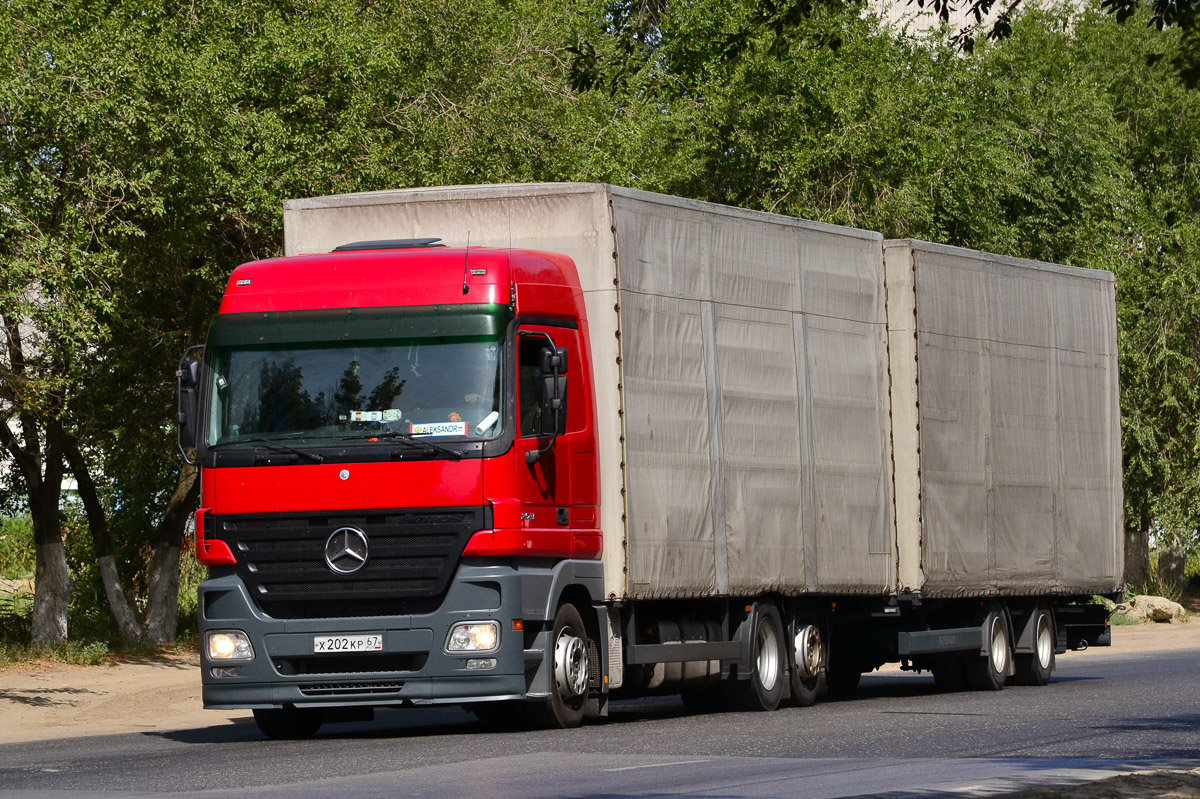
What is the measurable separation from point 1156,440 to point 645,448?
26.2 metres

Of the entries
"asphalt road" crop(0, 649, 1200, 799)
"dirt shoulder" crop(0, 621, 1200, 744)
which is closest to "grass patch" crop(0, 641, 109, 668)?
"dirt shoulder" crop(0, 621, 1200, 744)

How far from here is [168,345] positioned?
25.1m

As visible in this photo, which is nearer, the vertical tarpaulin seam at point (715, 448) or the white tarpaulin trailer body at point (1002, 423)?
the vertical tarpaulin seam at point (715, 448)

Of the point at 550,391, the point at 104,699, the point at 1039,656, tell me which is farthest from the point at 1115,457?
the point at 104,699

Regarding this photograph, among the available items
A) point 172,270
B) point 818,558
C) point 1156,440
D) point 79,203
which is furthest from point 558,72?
point 1156,440

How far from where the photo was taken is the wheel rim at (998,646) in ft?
68.2

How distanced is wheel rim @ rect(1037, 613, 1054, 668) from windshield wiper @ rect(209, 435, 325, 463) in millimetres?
10631

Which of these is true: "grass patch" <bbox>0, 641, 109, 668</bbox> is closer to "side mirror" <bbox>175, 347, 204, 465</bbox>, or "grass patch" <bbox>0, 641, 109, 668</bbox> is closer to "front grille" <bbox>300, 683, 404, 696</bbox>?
"side mirror" <bbox>175, 347, 204, 465</bbox>

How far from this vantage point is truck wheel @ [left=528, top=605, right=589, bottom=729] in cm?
1459

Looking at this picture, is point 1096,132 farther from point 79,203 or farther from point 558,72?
point 79,203

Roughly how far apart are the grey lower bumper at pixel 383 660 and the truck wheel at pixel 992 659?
7.90m

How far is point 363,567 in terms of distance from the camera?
14.1 meters

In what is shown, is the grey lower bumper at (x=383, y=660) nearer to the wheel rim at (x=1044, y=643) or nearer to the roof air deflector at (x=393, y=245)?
the roof air deflector at (x=393, y=245)

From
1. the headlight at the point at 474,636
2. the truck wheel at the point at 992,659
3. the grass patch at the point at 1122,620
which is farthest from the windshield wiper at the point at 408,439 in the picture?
the grass patch at the point at 1122,620
